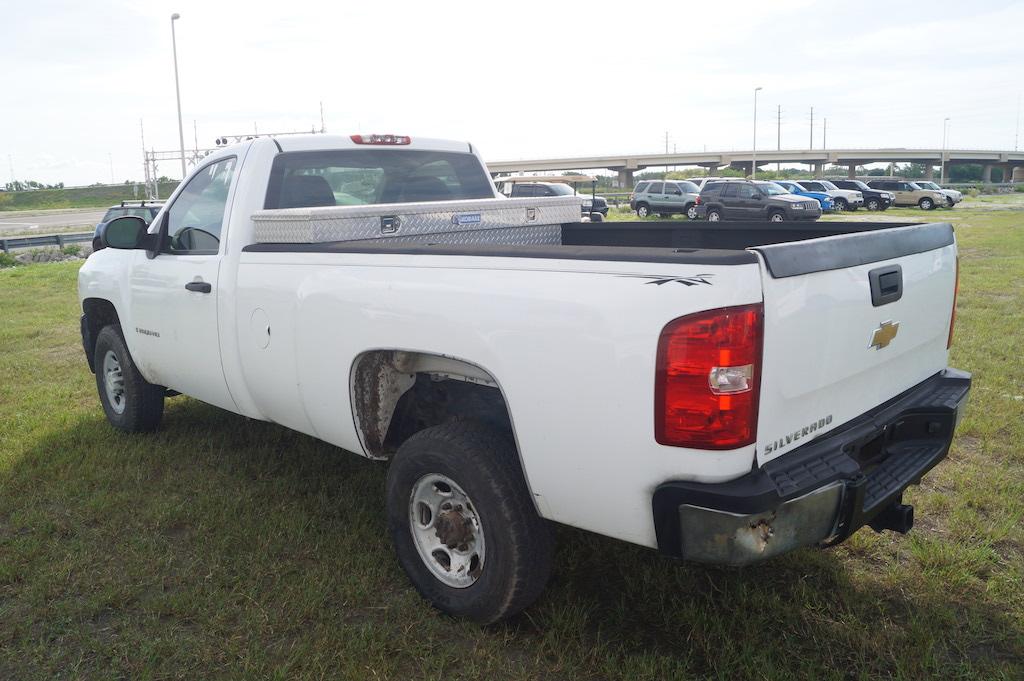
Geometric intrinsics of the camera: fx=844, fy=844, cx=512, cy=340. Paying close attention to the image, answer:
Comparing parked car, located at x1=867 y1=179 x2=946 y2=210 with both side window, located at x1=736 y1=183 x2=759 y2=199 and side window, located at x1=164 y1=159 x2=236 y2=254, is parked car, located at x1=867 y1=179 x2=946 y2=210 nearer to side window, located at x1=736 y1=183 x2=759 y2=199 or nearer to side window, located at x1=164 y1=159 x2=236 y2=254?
side window, located at x1=736 y1=183 x2=759 y2=199

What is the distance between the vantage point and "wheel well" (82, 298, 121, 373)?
19.0 feet

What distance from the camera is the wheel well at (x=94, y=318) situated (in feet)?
19.0

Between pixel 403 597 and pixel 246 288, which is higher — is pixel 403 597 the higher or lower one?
the lower one

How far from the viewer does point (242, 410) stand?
443 centimetres

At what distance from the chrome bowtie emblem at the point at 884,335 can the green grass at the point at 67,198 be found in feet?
241

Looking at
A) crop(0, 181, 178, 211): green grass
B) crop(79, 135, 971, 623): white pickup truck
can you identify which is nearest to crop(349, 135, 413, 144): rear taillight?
crop(79, 135, 971, 623): white pickup truck

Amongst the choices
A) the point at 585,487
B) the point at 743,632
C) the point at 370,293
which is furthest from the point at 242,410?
the point at 743,632

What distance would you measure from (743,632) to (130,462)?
12.6 ft

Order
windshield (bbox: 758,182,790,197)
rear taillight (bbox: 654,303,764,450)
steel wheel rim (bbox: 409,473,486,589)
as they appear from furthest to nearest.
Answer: windshield (bbox: 758,182,790,197) < steel wheel rim (bbox: 409,473,486,589) < rear taillight (bbox: 654,303,764,450)

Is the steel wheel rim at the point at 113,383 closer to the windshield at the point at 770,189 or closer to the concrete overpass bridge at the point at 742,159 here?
the windshield at the point at 770,189

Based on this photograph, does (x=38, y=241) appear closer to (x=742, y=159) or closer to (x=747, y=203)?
(x=747, y=203)

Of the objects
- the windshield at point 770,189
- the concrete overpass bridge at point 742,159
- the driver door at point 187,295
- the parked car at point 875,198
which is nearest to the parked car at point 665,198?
the windshield at point 770,189

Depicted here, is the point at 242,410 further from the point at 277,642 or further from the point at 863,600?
the point at 863,600

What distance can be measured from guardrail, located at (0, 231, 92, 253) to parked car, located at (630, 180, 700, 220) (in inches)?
868
